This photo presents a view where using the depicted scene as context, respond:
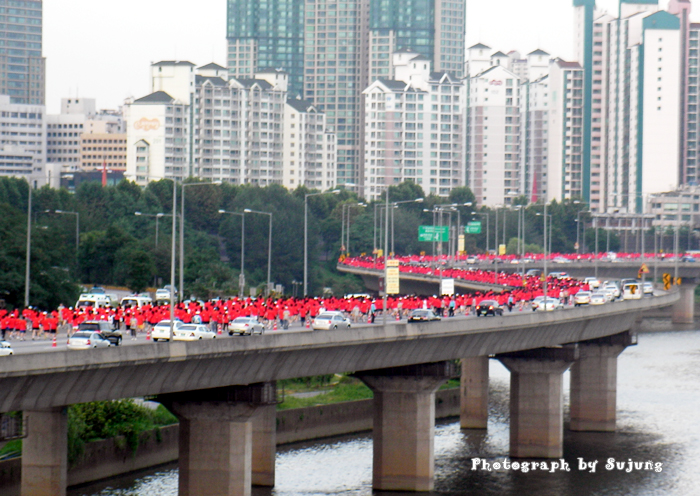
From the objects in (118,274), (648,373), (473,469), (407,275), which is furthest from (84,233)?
(473,469)

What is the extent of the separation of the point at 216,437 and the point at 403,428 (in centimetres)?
1356

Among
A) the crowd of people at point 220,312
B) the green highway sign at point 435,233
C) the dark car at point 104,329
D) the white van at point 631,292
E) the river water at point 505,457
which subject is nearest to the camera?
the dark car at point 104,329

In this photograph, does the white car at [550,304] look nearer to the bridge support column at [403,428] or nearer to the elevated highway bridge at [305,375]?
the elevated highway bridge at [305,375]

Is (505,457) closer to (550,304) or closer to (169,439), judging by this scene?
(550,304)

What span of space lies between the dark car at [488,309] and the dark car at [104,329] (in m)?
28.0

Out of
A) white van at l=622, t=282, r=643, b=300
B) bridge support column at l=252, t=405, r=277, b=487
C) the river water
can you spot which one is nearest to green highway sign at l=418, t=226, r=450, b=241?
white van at l=622, t=282, r=643, b=300

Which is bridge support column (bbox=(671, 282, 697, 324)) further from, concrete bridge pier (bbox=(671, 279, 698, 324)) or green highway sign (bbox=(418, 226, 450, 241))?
green highway sign (bbox=(418, 226, 450, 241))

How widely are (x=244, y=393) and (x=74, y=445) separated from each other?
1308cm

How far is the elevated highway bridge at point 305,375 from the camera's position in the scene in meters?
45.2

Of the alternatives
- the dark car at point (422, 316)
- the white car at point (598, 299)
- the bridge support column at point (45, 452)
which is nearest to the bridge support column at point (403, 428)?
the dark car at point (422, 316)

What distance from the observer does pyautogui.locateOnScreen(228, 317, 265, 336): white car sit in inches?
2266

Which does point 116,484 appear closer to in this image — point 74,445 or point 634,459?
point 74,445

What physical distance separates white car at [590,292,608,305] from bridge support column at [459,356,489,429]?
30.9ft

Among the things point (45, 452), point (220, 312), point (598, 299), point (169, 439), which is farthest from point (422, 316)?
point (598, 299)
